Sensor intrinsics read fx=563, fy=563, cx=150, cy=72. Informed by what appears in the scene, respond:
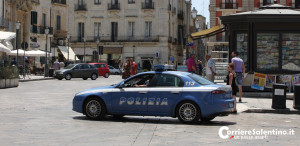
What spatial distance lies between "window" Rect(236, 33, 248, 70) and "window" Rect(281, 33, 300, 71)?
59.4 inches

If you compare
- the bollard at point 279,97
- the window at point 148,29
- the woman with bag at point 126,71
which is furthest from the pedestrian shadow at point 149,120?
the window at point 148,29

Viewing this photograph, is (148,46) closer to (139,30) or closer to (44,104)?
(139,30)

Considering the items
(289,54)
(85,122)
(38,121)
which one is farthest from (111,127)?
(289,54)

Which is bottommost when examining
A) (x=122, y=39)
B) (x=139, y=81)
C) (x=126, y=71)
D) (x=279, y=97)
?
(x=279, y=97)

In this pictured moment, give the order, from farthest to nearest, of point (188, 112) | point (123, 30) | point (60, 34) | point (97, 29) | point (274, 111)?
point (97, 29)
point (123, 30)
point (60, 34)
point (274, 111)
point (188, 112)

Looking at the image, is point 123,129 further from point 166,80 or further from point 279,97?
point 279,97

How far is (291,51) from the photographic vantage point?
23.3m

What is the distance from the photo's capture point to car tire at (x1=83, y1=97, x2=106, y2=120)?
Result: 14.6m

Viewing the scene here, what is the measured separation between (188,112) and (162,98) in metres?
0.76

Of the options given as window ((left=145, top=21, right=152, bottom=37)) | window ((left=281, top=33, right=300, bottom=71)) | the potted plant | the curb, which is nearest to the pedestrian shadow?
the curb

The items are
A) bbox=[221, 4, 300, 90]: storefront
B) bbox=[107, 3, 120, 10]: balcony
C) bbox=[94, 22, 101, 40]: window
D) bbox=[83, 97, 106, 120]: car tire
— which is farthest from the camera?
bbox=[94, 22, 101, 40]: window

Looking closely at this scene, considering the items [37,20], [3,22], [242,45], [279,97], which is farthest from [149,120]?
[37,20]

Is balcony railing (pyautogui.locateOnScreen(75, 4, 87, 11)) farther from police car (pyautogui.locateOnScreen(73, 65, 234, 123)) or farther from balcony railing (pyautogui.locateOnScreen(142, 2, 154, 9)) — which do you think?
police car (pyautogui.locateOnScreen(73, 65, 234, 123))

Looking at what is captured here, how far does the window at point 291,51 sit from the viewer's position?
2327 cm
